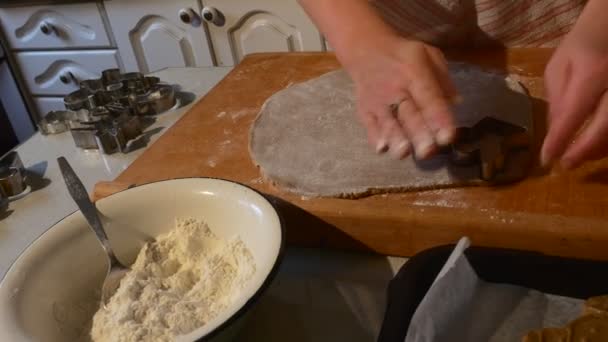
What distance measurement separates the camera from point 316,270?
0.63 m

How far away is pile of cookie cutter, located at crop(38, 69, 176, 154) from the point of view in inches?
36.5

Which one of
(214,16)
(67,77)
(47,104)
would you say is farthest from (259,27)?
(47,104)

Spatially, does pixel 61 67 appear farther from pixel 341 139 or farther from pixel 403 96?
pixel 403 96

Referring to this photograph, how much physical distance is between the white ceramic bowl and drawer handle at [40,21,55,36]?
4.35 feet

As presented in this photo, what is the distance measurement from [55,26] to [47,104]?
0.95 ft

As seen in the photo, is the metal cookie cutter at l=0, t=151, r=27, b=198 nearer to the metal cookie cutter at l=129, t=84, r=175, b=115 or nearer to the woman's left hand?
the metal cookie cutter at l=129, t=84, r=175, b=115

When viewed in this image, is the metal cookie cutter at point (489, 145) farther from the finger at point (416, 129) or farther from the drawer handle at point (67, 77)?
the drawer handle at point (67, 77)

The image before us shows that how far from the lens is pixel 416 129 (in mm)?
562

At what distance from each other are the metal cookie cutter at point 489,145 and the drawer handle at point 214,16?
108 centimetres

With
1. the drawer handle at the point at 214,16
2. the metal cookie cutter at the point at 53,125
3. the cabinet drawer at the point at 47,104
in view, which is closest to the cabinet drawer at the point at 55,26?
the cabinet drawer at the point at 47,104

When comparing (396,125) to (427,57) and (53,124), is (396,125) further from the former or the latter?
(53,124)

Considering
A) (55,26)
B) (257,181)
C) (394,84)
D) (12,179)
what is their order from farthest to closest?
(55,26), (12,179), (257,181), (394,84)

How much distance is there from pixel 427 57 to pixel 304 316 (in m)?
0.30

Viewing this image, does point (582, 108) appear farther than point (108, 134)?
No
